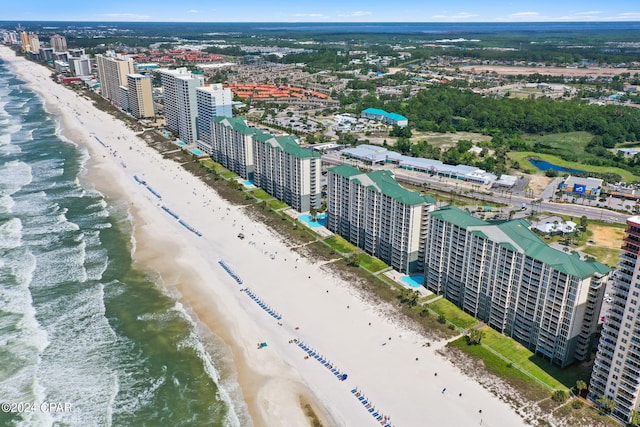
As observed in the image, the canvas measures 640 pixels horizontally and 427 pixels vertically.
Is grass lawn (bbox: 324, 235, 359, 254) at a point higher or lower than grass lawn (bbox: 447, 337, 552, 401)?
higher

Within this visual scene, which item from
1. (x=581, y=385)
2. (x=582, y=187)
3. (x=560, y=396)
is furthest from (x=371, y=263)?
(x=582, y=187)

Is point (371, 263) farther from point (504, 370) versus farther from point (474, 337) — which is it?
point (504, 370)

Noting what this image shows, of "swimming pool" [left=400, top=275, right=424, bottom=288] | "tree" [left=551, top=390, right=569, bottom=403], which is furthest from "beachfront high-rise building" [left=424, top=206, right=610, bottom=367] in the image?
"tree" [left=551, top=390, right=569, bottom=403]

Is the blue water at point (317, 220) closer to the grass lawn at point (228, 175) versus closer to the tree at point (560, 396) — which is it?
the grass lawn at point (228, 175)

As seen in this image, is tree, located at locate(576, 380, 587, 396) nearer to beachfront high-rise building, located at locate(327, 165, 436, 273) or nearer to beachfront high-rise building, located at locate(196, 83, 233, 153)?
beachfront high-rise building, located at locate(327, 165, 436, 273)

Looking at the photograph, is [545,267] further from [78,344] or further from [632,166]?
[632,166]

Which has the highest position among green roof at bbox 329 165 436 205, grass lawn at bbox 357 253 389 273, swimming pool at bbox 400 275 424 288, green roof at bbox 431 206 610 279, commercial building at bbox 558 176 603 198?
green roof at bbox 329 165 436 205

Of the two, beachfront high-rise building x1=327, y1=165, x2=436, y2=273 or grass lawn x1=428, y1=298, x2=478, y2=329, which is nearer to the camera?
grass lawn x1=428, y1=298, x2=478, y2=329
